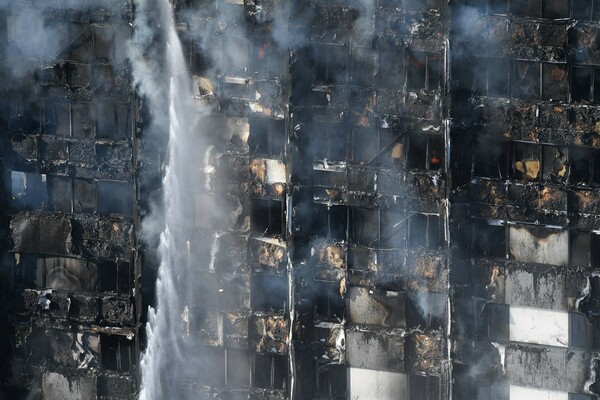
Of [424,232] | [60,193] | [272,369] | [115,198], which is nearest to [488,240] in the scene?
[424,232]

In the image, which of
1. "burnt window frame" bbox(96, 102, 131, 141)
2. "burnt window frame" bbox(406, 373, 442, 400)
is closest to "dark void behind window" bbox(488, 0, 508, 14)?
"burnt window frame" bbox(406, 373, 442, 400)

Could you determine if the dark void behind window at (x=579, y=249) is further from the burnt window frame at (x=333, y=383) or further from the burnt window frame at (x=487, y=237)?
the burnt window frame at (x=333, y=383)

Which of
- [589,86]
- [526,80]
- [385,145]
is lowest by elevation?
[385,145]

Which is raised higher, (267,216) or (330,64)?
(330,64)

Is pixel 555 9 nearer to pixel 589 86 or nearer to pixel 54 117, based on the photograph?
pixel 589 86

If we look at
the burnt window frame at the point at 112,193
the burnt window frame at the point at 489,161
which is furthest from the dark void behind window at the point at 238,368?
the burnt window frame at the point at 489,161

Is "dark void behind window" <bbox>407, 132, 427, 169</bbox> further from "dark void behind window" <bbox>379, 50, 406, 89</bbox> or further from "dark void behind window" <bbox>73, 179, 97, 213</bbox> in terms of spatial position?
"dark void behind window" <bbox>73, 179, 97, 213</bbox>

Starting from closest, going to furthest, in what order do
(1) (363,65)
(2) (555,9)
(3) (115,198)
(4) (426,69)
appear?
(2) (555,9), (4) (426,69), (1) (363,65), (3) (115,198)
